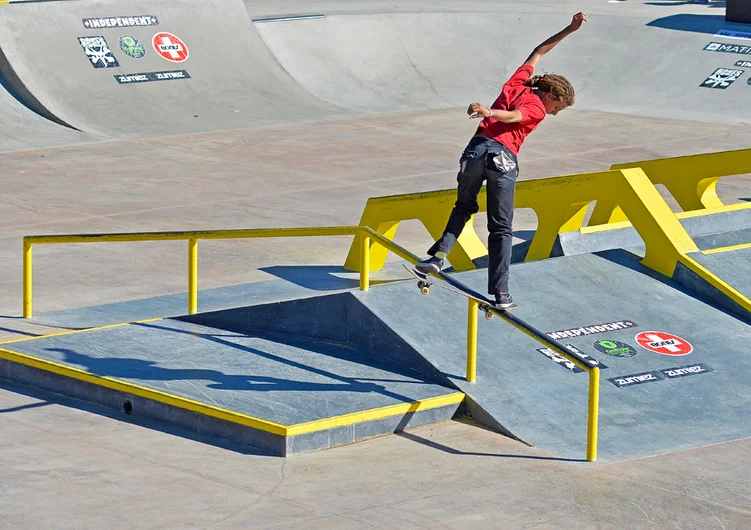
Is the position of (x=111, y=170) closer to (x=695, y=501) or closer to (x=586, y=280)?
(x=586, y=280)

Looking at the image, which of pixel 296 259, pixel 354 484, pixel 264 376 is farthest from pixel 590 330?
pixel 296 259

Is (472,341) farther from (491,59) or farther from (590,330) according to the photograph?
(491,59)

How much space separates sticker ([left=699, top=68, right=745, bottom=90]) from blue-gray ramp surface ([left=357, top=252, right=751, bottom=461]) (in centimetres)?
1411

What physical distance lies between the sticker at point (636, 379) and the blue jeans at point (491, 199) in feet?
4.33

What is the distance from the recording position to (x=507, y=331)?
9.80 meters

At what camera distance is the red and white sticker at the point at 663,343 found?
387 inches

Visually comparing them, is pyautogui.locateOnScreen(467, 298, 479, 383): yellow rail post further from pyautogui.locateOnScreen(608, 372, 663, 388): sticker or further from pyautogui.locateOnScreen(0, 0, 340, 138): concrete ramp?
pyautogui.locateOnScreen(0, 0, 340, 138): concrete ramp

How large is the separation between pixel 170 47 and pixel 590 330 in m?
14.8

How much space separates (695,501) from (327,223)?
8.35m

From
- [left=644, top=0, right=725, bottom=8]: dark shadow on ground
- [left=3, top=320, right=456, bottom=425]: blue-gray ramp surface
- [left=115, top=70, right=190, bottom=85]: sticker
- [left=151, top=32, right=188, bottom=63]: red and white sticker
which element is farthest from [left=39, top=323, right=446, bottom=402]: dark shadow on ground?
[left=644, top=0, right=725, bottom=8]: dark shadow on ground

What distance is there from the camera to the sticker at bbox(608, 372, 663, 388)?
9.36 m

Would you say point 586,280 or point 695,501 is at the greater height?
point 586,280

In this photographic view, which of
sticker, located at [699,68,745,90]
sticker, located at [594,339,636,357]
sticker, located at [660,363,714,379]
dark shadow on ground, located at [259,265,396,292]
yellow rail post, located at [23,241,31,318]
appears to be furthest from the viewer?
sticker, located at [699,68,745,90]

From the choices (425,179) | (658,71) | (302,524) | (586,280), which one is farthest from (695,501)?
(658,71)
